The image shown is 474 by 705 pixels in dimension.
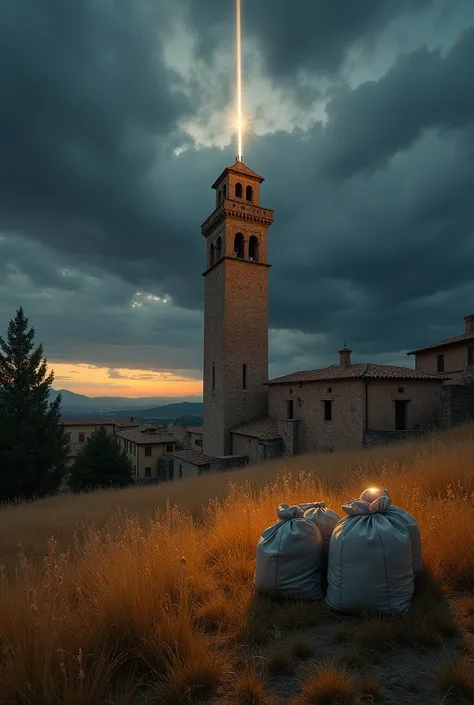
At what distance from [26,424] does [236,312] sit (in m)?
13.5

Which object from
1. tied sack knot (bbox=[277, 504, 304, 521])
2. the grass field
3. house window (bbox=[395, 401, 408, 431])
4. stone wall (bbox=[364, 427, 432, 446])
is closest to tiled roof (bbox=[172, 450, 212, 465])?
stone wall (bbox=[364, 427, 432, 446])

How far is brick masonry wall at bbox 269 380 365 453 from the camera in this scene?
53.3ft

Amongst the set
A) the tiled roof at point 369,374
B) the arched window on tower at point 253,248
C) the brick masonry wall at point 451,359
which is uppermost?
the arched window on tower at point 253,248

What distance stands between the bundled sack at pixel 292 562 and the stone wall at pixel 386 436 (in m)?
13.4

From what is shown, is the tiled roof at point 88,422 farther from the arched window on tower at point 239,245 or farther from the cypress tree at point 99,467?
the arched window on tower at point 239,245

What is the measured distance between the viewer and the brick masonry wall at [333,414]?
639 inches

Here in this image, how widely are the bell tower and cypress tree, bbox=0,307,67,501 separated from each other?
31.5 feet

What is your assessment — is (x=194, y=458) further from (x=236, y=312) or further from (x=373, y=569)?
(x=373, y=569)

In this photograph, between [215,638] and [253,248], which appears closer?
[215,638]

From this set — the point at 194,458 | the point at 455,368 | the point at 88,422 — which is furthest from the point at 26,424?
the point at 88,422

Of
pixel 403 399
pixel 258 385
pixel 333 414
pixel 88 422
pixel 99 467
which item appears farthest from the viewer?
pixel 88 422

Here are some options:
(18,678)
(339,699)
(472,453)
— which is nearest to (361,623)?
(339,699)

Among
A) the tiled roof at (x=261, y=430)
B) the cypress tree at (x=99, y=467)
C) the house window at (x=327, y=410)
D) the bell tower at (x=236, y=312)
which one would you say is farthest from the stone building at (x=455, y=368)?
the cypress tree at (x=99, y=467)

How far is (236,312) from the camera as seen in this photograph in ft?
73.5
